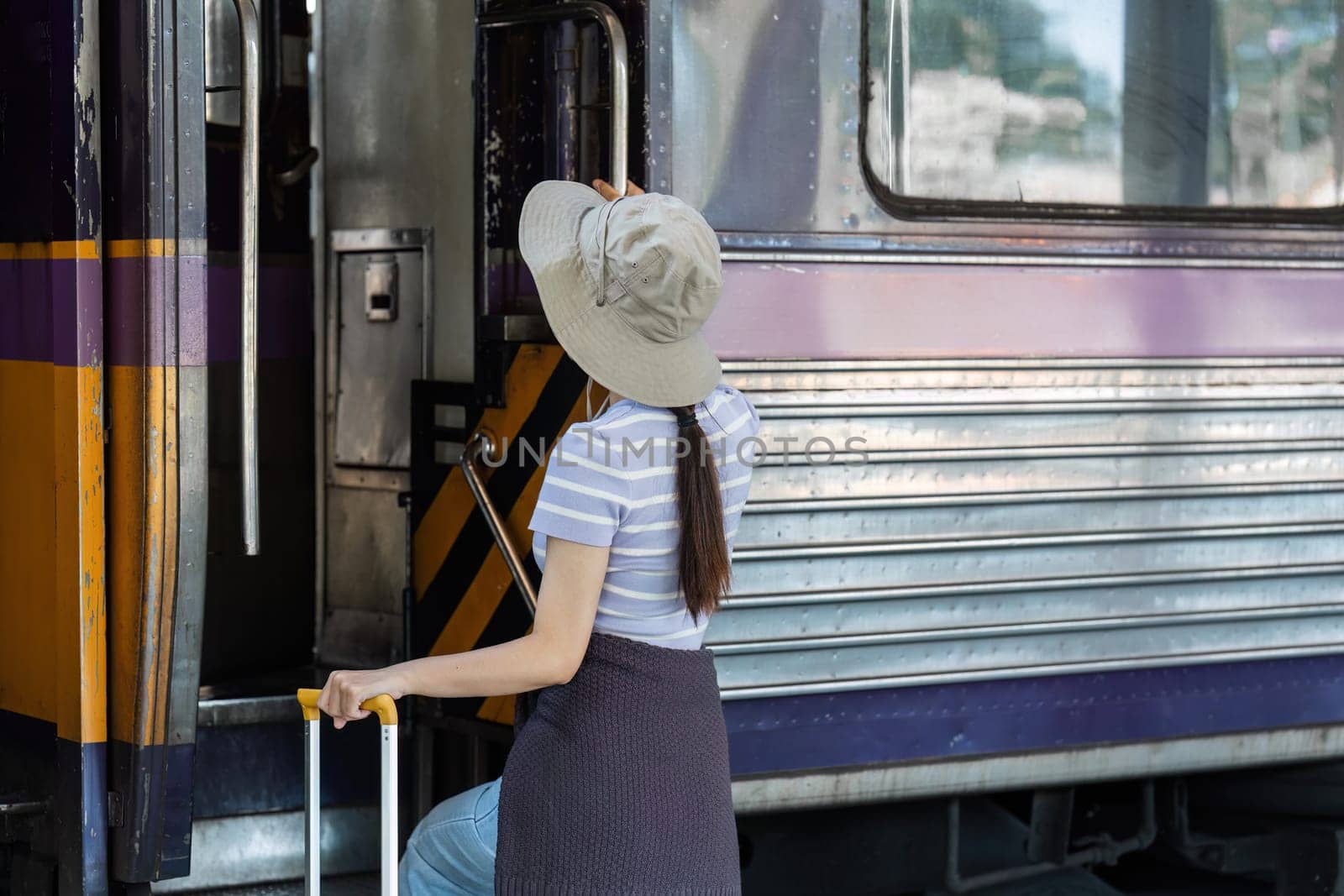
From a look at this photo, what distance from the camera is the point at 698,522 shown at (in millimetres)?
2229

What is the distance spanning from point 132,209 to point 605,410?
3.26ft

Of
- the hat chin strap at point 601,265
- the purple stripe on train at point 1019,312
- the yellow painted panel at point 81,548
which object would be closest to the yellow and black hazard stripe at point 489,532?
the purple stripe on train at point 1019,312

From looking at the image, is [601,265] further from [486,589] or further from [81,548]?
[486,589]

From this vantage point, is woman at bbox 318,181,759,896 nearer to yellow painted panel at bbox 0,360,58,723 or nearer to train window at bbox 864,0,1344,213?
yellow painted panel at bbox 0,360,58,723

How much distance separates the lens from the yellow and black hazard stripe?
3.26 metres

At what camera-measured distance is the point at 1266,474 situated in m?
3.71

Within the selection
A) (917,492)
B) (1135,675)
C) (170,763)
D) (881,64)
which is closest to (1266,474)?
(1135,675)

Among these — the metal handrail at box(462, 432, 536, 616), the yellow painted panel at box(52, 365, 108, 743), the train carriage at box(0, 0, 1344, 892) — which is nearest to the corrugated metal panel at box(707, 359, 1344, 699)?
the train carriage at box(0, 0, 1344, 892)

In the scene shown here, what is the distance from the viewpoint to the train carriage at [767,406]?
293 centimetres

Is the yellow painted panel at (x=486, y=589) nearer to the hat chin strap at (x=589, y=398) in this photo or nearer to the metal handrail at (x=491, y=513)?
the metal handrail at (x=491, y=513)

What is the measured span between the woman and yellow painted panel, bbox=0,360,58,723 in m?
1.01

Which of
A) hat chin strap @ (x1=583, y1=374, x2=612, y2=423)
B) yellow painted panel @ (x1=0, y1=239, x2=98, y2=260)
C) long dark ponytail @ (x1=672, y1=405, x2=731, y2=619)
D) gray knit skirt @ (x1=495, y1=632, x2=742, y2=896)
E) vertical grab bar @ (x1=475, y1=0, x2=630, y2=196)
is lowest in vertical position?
gray knit skirt @ (x1=495, y1=632, x2=742, y2=896)

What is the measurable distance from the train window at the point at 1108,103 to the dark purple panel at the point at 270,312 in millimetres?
1380

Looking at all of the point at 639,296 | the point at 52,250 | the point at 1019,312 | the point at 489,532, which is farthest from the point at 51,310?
the point at 1019,312
